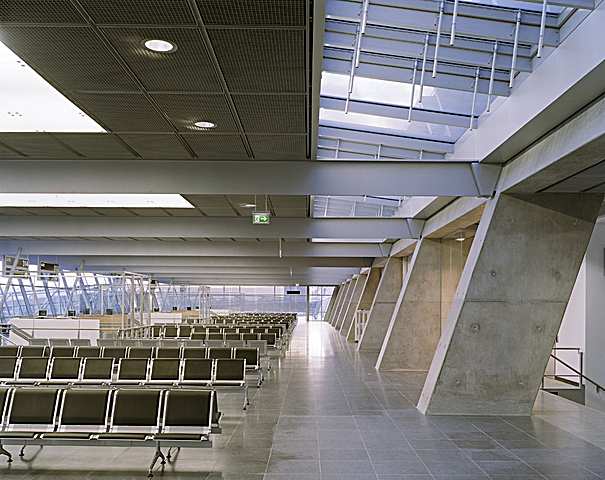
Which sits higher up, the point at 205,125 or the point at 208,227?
the point at 205,125

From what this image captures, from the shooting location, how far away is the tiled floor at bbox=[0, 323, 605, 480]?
25.3 ft

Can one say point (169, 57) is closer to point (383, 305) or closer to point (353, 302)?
point (383, 305)

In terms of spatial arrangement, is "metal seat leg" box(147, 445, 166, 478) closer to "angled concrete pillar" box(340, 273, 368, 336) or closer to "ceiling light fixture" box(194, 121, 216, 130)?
"ceiling light fixture" box(194, 121, 216, 130)

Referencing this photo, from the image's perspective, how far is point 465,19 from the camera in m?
7.21

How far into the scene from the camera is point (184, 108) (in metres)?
7.64

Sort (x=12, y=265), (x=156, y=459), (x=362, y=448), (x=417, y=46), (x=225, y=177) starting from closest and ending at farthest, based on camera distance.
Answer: (x=156, y=459) → (x=417, y=46) → (x=362, y=448) → (x=225, y=177) → (x=12, y=265)

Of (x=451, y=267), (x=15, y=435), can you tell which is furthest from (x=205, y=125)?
(x=451, y=267)

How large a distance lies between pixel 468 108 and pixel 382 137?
1817 mm

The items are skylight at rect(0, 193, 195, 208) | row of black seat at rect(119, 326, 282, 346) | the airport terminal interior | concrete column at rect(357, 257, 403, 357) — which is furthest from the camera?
concrete column at rect(357, 257, 403, 357)

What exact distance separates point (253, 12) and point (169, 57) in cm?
124

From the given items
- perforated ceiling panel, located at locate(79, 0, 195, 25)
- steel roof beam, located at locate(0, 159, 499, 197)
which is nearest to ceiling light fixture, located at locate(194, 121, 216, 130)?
steel roof beam, located at locate(0, 159, 499, 197)

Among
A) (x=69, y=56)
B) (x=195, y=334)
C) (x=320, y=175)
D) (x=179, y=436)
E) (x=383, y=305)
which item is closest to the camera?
(x=69, y=56)

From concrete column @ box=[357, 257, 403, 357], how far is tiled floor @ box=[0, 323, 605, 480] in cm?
1180

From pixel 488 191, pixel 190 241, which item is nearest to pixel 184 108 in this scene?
pixel 488 191
